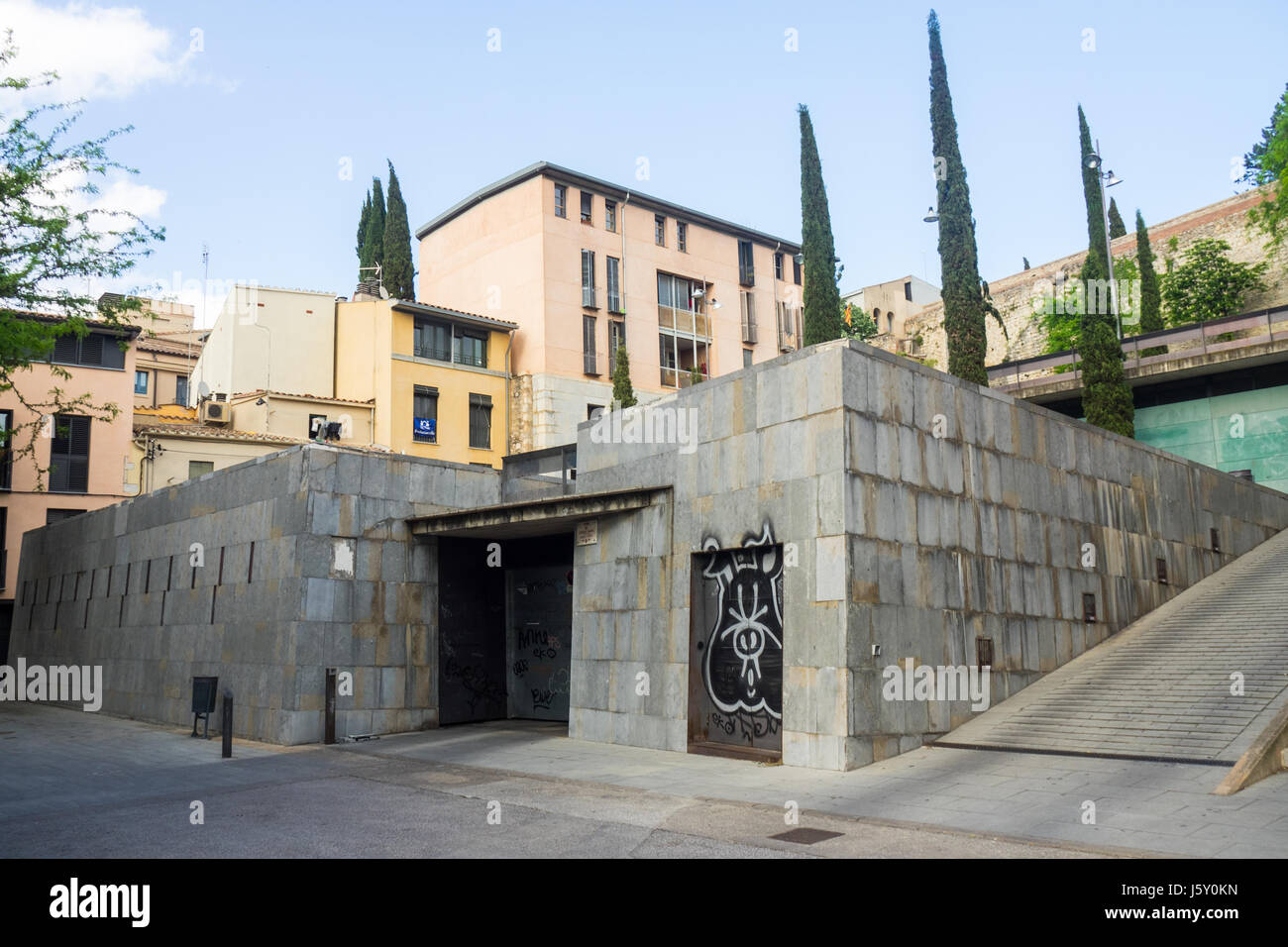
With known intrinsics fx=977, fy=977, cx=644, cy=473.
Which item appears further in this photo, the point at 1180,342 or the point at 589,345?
the point at 589,345

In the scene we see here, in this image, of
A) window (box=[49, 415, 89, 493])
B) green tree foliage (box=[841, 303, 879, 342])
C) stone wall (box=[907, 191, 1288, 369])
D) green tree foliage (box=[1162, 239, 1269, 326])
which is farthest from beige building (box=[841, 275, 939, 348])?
window (box=[49, 415, 89, 493])

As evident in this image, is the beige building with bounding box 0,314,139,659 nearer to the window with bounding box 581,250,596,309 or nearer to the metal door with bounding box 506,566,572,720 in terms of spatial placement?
the window with bounding box 581,250,596,309

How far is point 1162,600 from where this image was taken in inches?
814

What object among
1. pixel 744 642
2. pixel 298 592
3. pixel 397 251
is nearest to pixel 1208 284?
pixel 397 251

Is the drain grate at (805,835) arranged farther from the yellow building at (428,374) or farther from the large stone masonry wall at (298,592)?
the yellow building at (428,374)

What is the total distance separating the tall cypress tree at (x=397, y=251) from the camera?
46.0 m

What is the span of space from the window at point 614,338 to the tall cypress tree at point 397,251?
31.8 ft

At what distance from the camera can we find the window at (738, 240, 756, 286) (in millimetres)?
49750

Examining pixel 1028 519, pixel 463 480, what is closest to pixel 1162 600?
pixel 1028 519

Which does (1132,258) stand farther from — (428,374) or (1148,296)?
→ (428,374)

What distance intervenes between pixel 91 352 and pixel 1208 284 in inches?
1934

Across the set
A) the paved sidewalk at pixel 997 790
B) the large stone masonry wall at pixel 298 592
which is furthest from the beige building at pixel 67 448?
the paved sidewalk at pixel 997 790

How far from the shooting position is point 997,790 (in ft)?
34.7

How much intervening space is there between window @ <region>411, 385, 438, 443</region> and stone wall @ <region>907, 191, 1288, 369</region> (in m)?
23.2
